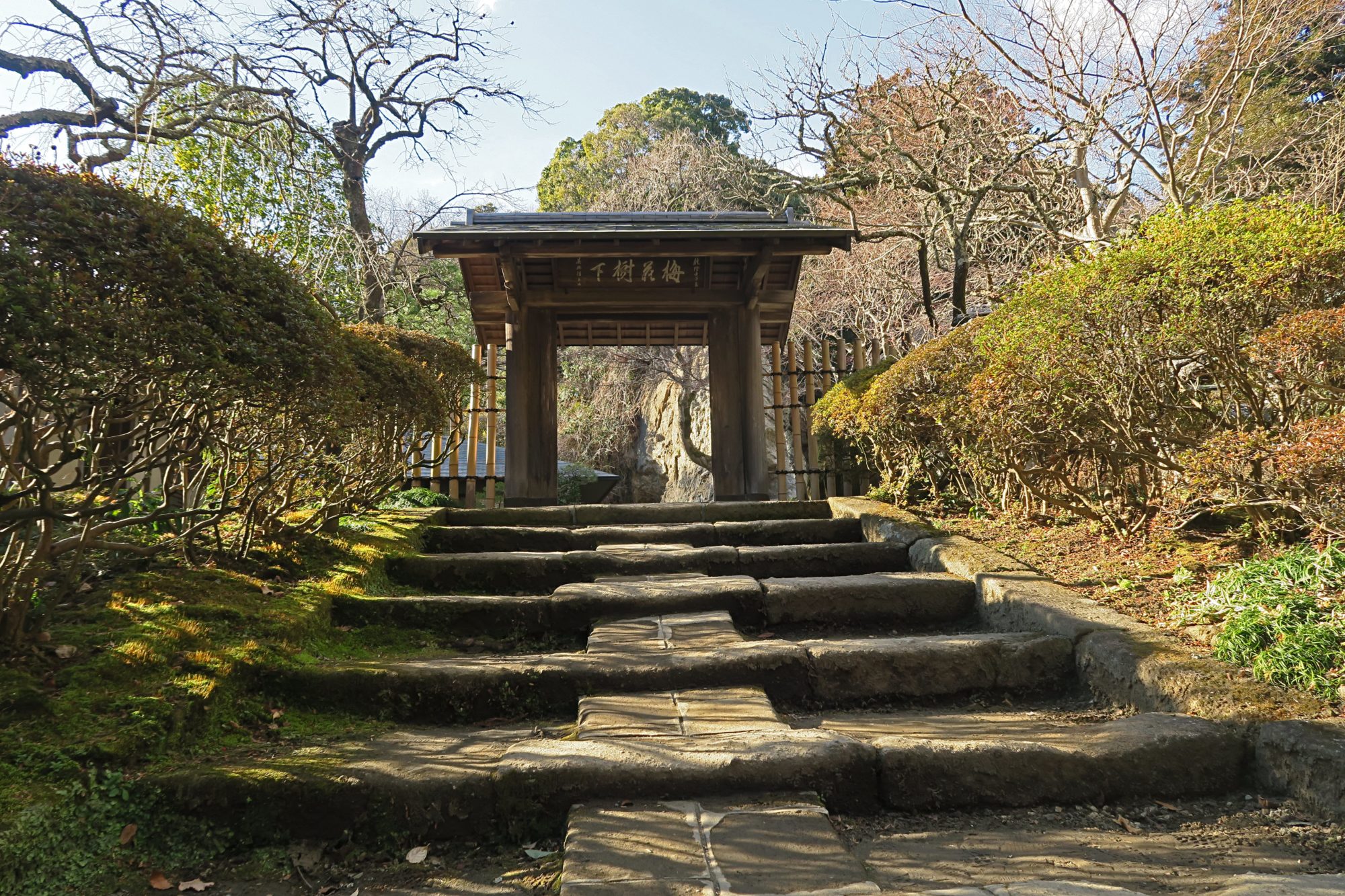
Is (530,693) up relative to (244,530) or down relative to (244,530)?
down

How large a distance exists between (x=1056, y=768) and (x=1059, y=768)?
10 millimetres

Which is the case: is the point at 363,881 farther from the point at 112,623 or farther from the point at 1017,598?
the point at 1017,598

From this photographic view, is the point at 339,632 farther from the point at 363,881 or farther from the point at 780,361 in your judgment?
the point at 780,361

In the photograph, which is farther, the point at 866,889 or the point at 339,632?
the point at 339,632

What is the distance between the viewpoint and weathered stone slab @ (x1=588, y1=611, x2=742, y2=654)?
3471mm

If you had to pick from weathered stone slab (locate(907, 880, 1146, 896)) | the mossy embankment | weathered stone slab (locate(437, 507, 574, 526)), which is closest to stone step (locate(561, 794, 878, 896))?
weathered stone slab (locate(907, 880, 1146, 896))

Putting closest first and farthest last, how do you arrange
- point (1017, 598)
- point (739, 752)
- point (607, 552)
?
point (739, 752), point (1017, 598), point (607, 552)

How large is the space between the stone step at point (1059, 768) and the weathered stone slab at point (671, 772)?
0.14 meters

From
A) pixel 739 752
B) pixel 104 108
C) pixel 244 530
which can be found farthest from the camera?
pixel 104 108

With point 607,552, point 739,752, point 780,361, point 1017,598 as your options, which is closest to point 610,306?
point 780,361

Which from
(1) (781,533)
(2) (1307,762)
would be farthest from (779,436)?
(2) (1307,762)

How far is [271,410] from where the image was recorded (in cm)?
327

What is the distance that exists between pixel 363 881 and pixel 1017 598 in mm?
3138

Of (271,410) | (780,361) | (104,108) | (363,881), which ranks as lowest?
(363,881)
